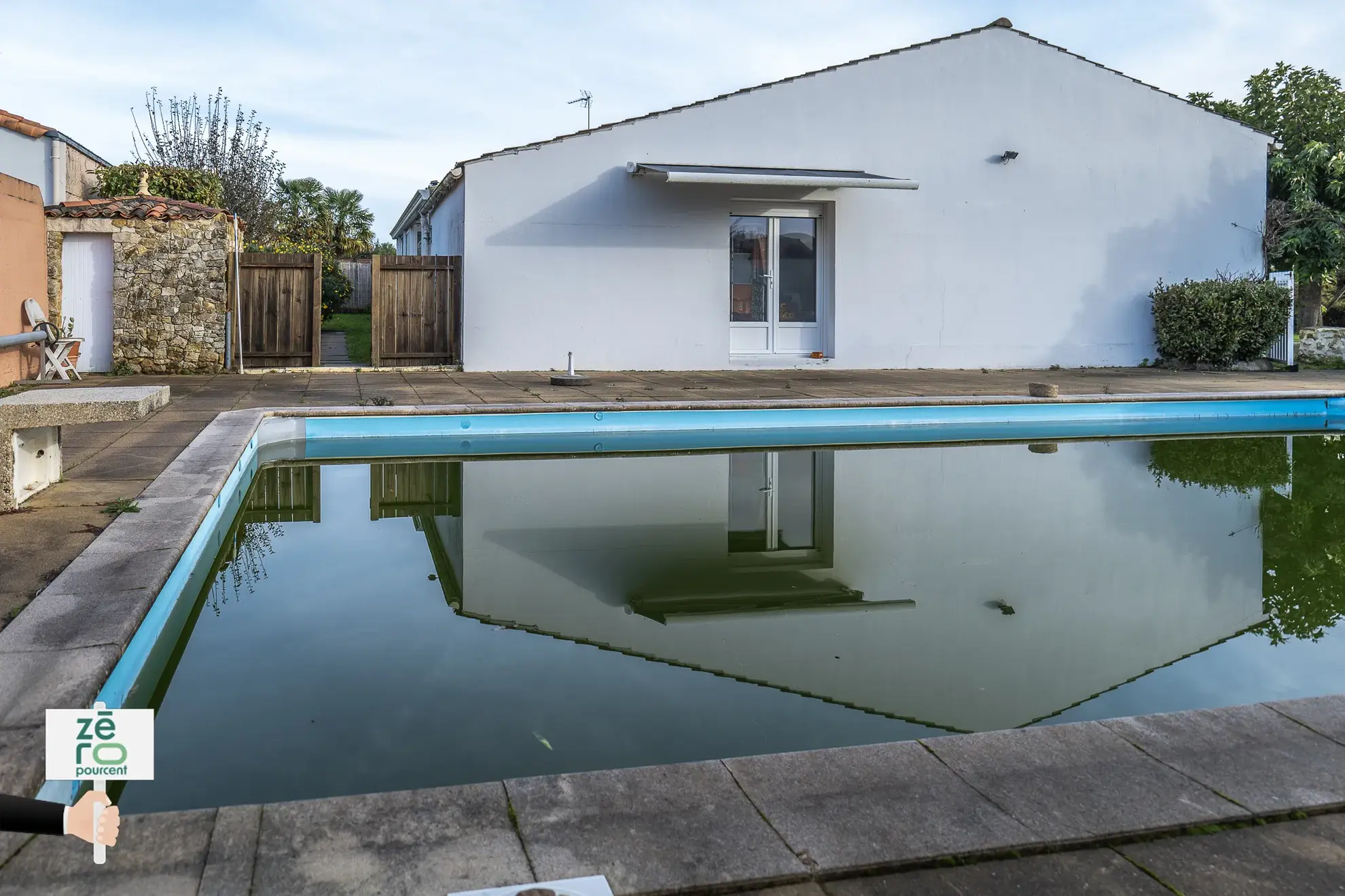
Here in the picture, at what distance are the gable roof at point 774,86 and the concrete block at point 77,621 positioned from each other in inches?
427

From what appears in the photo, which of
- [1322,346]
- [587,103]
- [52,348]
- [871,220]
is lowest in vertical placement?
[52,348]

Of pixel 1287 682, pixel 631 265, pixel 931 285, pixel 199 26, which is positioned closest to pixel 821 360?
pixel 931 285

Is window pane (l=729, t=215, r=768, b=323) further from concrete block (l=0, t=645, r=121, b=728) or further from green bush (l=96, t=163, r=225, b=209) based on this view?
concrete block (l=0, t=645, r=121, b=728)

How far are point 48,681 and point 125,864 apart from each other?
1040 millimetres

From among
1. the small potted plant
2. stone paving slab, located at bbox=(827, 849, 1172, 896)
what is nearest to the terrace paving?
stone paving slab, located at bbox=(827, 849, 1172, 896)

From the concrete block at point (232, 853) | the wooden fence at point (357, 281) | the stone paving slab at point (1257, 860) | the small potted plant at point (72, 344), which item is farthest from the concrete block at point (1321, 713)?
the wooden fence at point (357, 281)

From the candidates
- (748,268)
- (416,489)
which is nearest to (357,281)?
(748,268)

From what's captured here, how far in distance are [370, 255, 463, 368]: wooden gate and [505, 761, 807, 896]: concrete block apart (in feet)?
40.3

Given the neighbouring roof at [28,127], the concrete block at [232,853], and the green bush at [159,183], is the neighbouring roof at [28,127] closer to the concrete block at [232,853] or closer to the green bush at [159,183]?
the green bush at [159,183]

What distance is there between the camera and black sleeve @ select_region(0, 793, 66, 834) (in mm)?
1474

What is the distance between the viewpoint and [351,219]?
38469mm

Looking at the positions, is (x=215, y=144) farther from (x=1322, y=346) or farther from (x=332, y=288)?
(x=1322, y=346)

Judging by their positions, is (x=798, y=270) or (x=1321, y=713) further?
(x=798, y=270)

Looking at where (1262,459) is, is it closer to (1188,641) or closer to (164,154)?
(1188,641)
